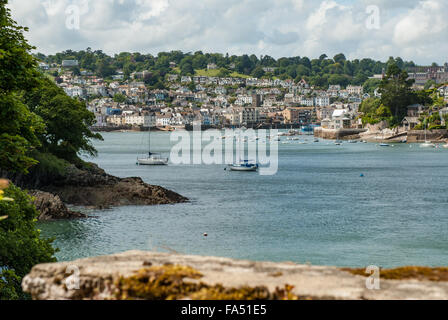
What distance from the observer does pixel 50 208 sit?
110 feet

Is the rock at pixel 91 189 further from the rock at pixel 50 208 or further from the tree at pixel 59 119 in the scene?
the rock at pixel 50 208

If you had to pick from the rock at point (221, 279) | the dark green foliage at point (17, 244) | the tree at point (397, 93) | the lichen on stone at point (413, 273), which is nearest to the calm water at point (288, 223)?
the dark green foliage at point (17, 244)

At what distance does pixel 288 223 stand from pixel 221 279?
3037 centimetres

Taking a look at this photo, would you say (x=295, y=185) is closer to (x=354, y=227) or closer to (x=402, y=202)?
(x=402, y=202)

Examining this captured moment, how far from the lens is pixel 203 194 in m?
48.7

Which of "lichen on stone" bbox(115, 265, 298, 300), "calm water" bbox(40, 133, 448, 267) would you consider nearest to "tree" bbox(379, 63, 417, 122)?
"calm water" bbox(40, 133, 448, 267)

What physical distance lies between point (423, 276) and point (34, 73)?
10.1 metres

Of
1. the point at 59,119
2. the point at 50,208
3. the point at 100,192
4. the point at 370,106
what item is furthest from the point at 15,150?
the point at 370,106

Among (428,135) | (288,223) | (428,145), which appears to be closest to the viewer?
(288,223)

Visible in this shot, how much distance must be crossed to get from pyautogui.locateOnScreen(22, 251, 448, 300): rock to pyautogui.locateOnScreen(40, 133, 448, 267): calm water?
9188mm

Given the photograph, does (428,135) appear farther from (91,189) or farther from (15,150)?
(15,150)

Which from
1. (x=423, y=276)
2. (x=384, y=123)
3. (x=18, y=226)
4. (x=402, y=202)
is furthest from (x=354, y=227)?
(x=384, y=123)
